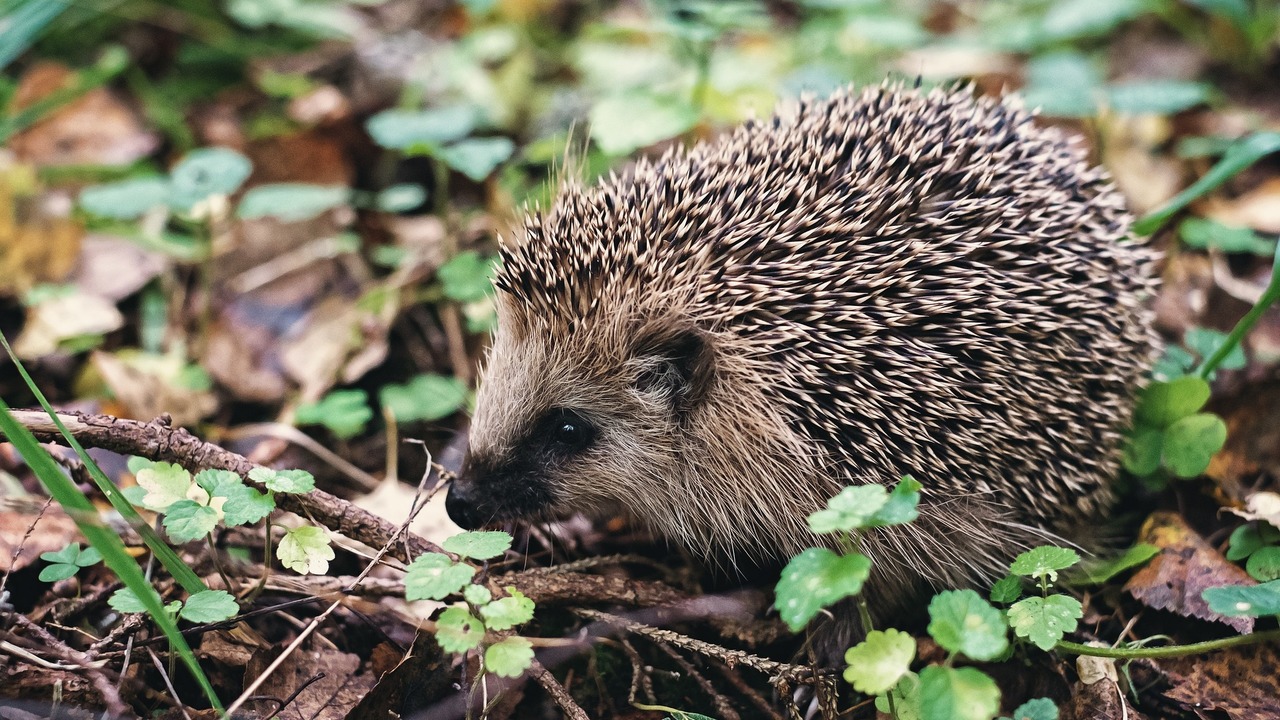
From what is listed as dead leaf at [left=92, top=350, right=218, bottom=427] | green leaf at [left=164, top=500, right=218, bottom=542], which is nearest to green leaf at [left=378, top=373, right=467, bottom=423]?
dead leaf at [left=92, top=350, right=218, bottom=427]

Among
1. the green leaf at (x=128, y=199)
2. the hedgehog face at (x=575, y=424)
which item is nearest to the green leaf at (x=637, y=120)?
the hedgehog face at (x=575, y=424)

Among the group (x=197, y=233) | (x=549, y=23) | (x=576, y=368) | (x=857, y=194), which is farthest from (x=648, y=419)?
(x=549, y=23)

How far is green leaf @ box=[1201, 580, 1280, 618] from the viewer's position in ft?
6.25

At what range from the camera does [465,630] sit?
180 cm

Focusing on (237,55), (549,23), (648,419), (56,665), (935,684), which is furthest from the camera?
(549,23)

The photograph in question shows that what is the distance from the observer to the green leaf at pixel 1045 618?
1888 millimetres

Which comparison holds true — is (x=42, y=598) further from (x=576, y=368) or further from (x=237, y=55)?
(x=237, y=55)

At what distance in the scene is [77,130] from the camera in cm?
420

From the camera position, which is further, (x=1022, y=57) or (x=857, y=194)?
(x=1022, y=57)

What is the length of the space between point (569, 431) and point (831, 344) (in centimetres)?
75

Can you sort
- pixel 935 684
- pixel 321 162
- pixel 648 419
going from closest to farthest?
pixel 935 684 < pixel 648 419 < pixel 321 162

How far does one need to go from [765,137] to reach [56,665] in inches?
80.4

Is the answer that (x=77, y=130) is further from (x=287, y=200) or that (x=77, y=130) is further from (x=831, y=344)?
(x=831, y=344)

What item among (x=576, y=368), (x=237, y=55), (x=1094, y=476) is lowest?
(x=1094, y=476)
